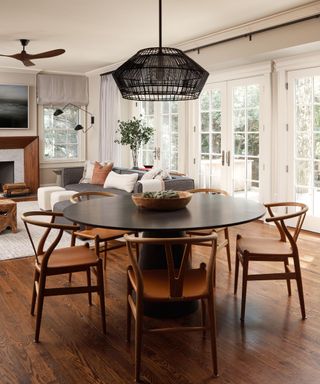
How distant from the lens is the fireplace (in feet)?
30.6

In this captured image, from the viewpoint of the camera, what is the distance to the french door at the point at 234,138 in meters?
6.34

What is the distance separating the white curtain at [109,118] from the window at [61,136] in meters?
0.88

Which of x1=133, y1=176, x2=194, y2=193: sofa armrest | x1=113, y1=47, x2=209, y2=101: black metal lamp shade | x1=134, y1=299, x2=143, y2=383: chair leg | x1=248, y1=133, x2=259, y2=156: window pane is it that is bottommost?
x1=134, y1=299, x2=143, y2=383: chair leg

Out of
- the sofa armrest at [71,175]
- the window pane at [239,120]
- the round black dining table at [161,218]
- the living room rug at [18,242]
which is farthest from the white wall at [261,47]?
the living room rug at [18,242]

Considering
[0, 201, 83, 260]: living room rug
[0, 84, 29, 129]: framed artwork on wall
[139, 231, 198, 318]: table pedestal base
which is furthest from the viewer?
[0, 84, 29, 129]: framed artwork on wall

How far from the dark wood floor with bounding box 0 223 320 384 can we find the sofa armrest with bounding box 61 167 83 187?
162 inches

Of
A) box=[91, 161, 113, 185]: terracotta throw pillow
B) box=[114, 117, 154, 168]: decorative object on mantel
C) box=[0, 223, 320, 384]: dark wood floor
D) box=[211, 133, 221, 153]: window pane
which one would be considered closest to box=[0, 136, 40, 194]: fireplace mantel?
box=[114, 117, 154, 168]: decorative object on mantel

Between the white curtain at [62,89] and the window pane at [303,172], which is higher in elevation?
the white curtain at [62,89]

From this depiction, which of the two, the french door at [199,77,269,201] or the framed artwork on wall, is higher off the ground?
the framed artwork on wall

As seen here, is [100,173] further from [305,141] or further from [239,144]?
[305,141]

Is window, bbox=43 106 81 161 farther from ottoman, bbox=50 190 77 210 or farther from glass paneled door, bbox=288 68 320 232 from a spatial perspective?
glass paneled door, bbox=288 68 320 232

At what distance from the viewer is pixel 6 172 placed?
941 centimetres

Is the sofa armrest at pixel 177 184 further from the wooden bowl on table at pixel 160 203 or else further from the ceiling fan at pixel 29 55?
the wooden bowl on table at pixel 160 203

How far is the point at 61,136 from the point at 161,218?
7.51m
